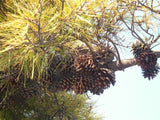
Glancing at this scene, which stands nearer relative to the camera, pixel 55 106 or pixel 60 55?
pixel 60 55

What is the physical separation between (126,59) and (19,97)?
0.50 meters

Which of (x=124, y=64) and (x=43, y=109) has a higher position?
(x=124, y=64)

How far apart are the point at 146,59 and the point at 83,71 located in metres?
0.25

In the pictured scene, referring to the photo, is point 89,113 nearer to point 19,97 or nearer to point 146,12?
point 19,97

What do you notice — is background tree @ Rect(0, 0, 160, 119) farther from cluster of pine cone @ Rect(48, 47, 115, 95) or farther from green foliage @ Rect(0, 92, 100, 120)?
green foliage @ Rect(0, 92, 100, 120)

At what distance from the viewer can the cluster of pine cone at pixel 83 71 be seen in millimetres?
814

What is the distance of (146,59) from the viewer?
0.86 meters

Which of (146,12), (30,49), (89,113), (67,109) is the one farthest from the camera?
(89,113)

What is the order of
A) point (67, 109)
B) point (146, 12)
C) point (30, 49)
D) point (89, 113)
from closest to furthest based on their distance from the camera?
point (30, 49)
point (146, 12)
point (67, 109)
point (89, 113)

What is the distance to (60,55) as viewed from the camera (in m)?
0.87

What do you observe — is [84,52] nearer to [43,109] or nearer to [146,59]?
[146,59]

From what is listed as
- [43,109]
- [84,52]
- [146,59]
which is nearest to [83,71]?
[84,52]

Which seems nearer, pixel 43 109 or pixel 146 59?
pixel 146 59

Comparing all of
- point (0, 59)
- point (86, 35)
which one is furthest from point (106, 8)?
point (0, 59)
